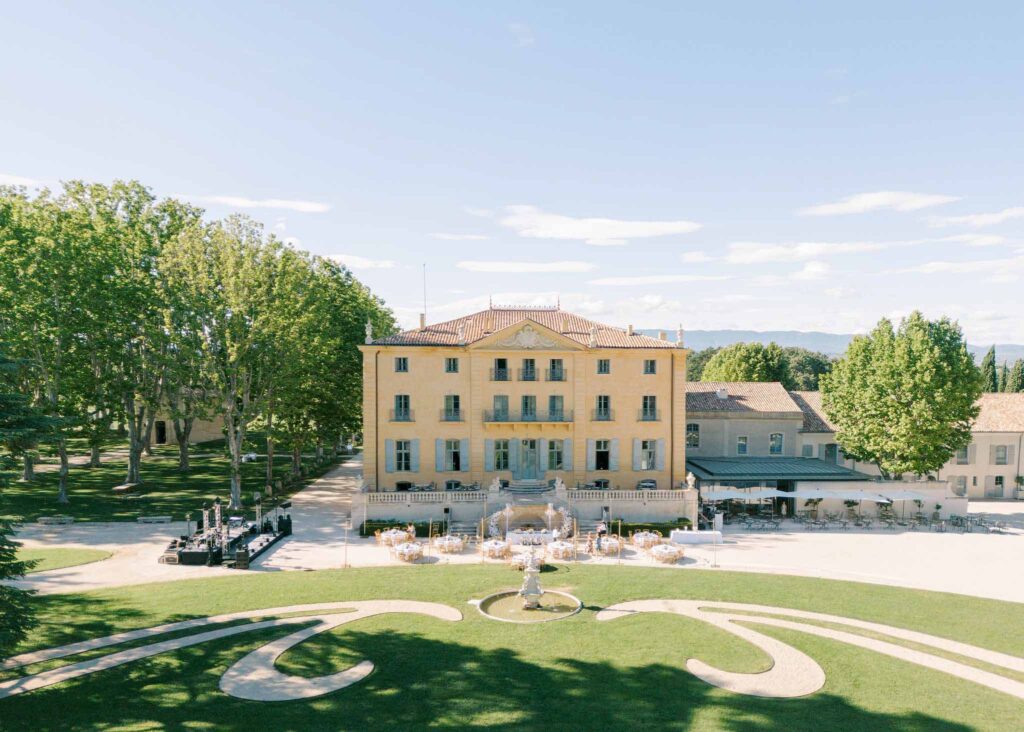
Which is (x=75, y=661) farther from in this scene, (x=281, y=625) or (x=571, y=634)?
(x=571, y=634)

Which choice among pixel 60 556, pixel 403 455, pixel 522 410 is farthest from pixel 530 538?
pixel 60 556

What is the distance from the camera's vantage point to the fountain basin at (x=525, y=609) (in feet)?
72.7

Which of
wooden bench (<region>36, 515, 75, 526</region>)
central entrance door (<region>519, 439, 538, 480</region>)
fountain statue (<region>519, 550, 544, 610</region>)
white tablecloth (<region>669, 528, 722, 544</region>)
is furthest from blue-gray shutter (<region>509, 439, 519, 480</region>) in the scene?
wooden bench (<region>36, 515, 75, 526</region>)

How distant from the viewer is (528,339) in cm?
3997

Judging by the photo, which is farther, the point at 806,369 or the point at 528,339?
the point at 806,369

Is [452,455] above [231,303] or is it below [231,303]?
below

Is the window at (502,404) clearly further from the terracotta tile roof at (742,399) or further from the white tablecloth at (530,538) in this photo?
the terracotta tile roof at (742,399)

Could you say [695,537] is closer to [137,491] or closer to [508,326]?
[508,326]

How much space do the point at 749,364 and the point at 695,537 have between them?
139ft

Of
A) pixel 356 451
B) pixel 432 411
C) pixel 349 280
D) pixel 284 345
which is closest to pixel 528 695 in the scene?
pixel 432 411

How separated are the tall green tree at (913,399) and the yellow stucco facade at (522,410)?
557 inches

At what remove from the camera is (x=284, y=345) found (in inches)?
1587

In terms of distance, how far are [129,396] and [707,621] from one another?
42.2 meters

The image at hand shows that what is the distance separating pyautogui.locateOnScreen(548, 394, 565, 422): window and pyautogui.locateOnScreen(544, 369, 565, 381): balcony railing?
1115 mm
